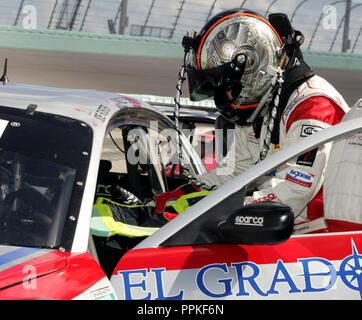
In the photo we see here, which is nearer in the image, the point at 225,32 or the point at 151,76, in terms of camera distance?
the point at 225,32

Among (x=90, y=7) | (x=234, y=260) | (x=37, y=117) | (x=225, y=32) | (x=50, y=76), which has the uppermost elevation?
(x=225, y=32)

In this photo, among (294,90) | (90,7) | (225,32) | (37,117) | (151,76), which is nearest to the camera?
(37,117)

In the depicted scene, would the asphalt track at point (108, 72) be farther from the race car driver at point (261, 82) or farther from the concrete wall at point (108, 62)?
the race car driver at point (261, 82)

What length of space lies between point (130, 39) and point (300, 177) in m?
20.7

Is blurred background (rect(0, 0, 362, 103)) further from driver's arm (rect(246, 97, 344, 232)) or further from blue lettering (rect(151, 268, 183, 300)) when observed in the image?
blue lettering (rect(151, 268, 183, 300))

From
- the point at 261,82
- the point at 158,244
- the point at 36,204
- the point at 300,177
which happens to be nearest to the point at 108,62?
the point at 261,82

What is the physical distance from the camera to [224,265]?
2199mm

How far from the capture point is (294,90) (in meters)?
3.35

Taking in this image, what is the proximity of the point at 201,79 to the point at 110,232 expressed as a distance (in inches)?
45.9

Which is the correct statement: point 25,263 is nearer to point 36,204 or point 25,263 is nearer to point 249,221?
point 36,204

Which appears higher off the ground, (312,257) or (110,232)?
(312,257)
